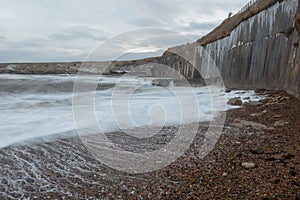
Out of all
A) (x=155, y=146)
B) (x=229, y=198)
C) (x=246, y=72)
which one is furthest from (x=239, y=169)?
(x=246, y=72)

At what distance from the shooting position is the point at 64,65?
179 feet

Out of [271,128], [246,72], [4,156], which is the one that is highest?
[246,72]

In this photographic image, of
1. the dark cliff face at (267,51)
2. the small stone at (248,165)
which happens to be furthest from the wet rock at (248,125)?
the dark cliff face at (267,51)

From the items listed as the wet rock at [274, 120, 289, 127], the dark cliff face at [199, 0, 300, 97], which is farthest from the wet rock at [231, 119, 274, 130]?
the dark cliff face at [199, 0, 300, 97]

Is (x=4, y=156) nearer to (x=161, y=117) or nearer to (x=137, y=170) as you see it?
(x=137, y=170)

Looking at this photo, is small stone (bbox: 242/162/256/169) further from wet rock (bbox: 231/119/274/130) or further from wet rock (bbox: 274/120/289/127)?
wet rock (bbox: 274/120/289/127)

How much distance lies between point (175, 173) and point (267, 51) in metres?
5.33

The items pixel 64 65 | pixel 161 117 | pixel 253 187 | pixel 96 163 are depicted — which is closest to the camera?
pixel 253 187

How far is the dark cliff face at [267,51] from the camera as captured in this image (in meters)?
4.89

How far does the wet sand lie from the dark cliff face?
2.36 metres

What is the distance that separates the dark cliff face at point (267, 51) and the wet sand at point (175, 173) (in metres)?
2.36

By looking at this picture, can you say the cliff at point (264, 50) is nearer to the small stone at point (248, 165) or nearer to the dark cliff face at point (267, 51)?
the dark cliff face at point (267, 51)

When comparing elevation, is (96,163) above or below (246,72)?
below

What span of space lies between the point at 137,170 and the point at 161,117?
2.62 meters
